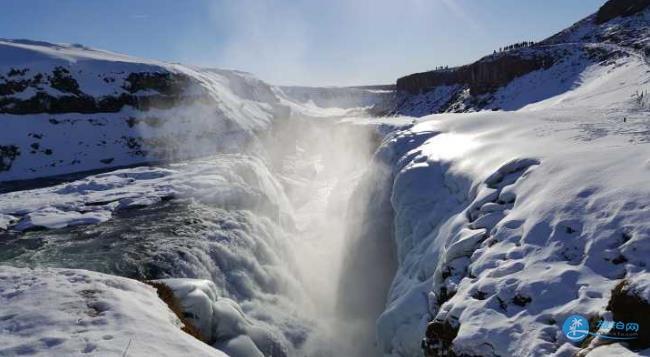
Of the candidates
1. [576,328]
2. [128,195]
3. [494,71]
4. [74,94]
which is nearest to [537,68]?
[494,71]

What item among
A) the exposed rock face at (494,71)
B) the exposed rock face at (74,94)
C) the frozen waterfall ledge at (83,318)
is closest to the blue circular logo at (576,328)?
the frozen waterfall ledge at (83,318)

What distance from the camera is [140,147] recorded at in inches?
1594

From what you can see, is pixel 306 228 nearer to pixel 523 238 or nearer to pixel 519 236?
pixel 519 236

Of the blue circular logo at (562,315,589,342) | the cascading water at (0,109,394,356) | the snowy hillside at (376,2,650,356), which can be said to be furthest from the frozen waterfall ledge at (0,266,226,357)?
the blue circular logo at (562,315,589,342)

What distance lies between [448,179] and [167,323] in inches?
381

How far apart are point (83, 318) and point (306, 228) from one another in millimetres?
25292

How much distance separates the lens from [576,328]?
6.66 metres

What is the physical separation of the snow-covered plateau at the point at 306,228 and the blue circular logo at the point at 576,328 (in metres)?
0.13

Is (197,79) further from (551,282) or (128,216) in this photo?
(551,282)

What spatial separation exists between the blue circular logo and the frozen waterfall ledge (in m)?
5.57

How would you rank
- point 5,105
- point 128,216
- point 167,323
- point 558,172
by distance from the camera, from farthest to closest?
point 5,105 → point 128,216 → point 558,172 → point 167,323

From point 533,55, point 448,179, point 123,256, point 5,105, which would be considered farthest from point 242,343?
point 533,55

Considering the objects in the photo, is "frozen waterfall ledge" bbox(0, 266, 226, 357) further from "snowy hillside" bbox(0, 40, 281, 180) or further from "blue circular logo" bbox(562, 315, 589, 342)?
"snowy hillside" bbox(0, 40, 281, 180)

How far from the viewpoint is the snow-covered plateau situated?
7.60 metres
